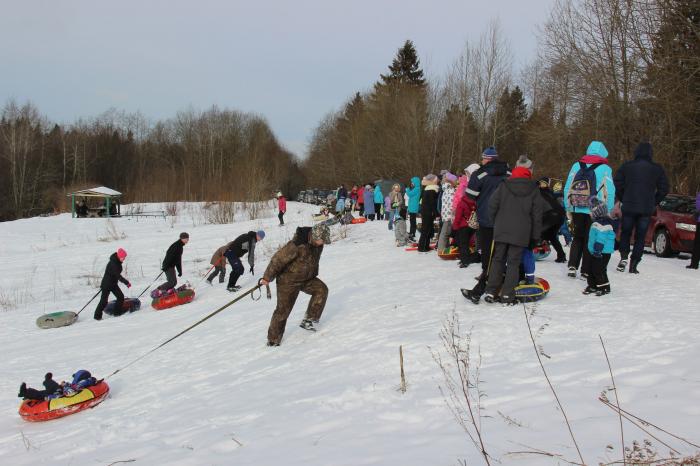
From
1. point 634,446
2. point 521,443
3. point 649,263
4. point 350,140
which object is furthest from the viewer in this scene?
point 350,140

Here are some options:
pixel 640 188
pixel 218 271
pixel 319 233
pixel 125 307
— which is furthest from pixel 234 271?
pixel 640 188

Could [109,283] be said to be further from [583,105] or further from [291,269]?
[583,105]

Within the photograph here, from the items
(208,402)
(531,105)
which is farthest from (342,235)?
(531,105)

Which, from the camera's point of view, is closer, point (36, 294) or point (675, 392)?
point (675, 392)

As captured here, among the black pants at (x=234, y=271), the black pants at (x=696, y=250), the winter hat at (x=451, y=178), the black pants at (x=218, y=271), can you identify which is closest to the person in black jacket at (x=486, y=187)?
the winter hat at (x=451, y=178)

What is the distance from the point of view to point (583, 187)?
7.29 meters

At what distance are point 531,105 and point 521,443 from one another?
4335 centimetres

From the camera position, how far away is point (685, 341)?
505 cm

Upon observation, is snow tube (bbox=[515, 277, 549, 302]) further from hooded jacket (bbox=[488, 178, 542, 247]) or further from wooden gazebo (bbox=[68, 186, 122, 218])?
wooden gazebo (bbox=[68, 186, 122, 218])

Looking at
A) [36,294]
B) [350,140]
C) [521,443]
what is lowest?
[36,294]

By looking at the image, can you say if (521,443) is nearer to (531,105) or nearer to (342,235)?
(342,235)

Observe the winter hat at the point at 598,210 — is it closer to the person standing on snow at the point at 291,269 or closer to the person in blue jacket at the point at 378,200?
the person standing on snow at the point at 291,269

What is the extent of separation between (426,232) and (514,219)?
580cm

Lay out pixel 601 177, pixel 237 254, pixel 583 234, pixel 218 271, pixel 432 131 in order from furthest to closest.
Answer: pixel 432 131 < pixel 218 271 < pixel 237 254 < pixel 583 234 < pixel 601 177
